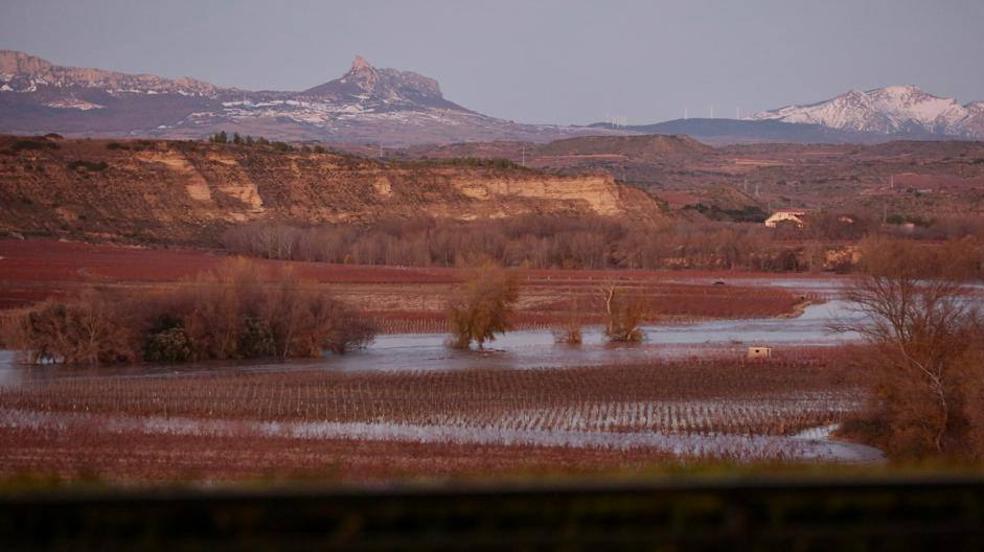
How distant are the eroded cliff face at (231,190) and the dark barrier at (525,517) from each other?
9008 centimetres

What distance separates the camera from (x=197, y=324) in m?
42.0

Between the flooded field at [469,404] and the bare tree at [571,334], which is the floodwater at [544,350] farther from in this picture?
the bare tree at [571,334]

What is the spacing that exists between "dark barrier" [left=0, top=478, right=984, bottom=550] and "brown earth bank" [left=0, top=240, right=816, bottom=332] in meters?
44.2

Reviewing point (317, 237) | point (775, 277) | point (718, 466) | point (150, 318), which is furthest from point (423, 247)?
point (718, 466)

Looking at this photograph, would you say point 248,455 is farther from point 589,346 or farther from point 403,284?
point 403,284

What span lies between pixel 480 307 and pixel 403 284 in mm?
26528

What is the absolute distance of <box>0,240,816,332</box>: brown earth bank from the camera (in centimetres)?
5631

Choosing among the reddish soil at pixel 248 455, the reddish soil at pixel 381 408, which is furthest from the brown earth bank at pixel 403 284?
the reddish soil at pixel 248 455

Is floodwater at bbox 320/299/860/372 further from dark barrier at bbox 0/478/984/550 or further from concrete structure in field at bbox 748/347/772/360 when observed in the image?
dark barrier at bbox 0/478/984/550

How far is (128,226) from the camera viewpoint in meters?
94.8

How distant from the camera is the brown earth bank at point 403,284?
185ft

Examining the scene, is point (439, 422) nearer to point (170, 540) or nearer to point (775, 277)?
point (170, 540)

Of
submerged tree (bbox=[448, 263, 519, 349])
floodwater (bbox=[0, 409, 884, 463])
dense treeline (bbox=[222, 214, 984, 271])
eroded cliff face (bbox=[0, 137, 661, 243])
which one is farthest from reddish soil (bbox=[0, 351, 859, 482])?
eroded cliff face (bbox=[0, 137, 661, 243])

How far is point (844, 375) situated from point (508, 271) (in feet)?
62.6
